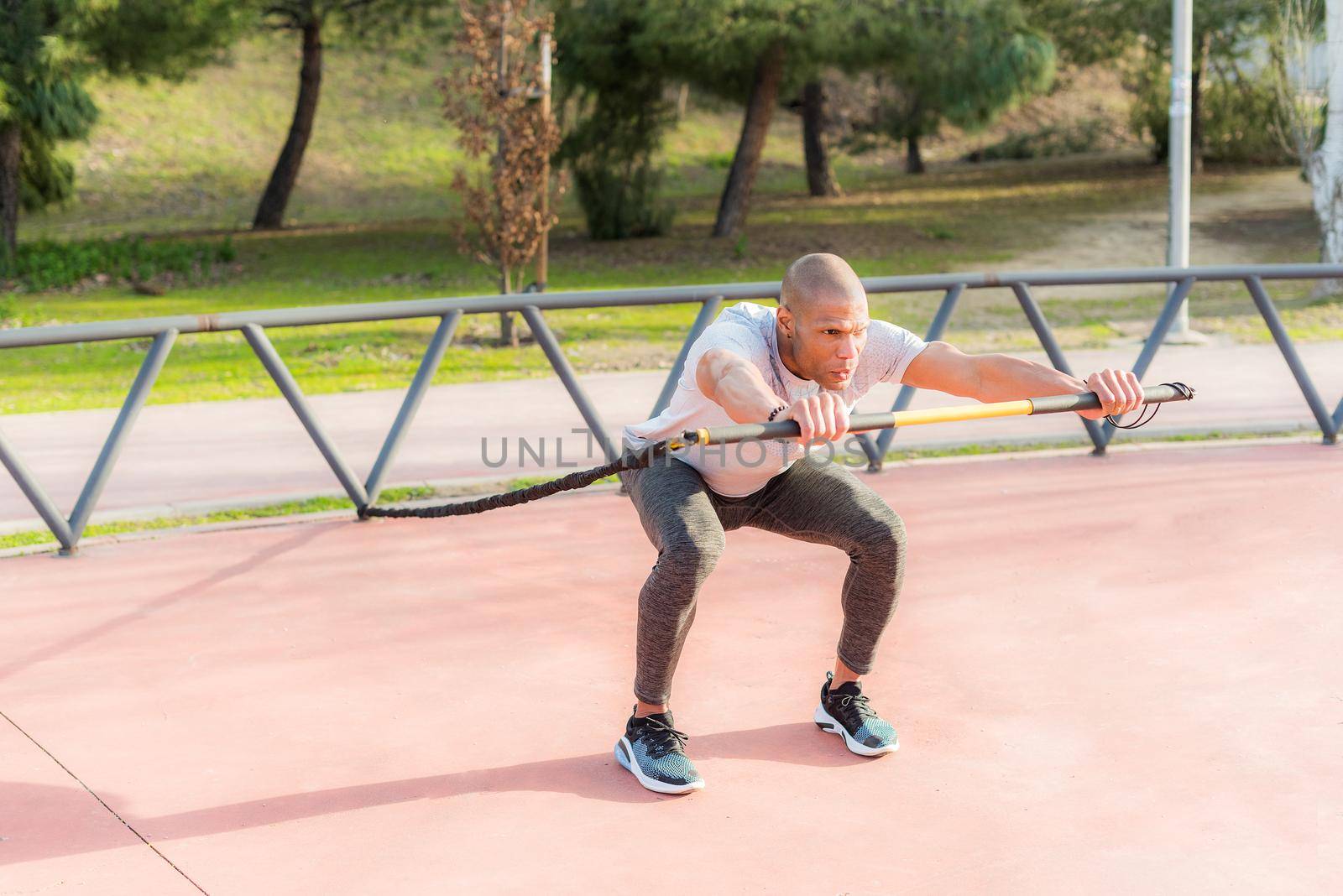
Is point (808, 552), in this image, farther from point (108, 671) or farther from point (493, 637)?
point (108, 671)

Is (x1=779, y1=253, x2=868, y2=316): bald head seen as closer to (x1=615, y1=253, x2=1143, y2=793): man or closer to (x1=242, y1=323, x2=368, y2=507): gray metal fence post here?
(x1=615, y1=253, x2=1143, y2=793): man

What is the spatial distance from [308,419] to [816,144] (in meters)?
21.4

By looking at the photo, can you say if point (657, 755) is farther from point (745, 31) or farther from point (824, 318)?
point (745, 31)

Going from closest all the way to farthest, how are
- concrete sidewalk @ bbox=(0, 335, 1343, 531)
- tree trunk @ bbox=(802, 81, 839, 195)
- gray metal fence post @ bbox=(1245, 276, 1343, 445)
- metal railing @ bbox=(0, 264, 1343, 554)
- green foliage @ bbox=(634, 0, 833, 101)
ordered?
metal railing @ bbox=(0, 264, 1343, 554)
concrete sidewalk @ bbox=(0, 335, 1343, 531)
gray metal fence post @ bbox=(1245, 276, 1343, 445)
green foliage @ bbox=(634, 0, 833, 101)
tree trunk @ bbox=(802, 81, 839, 195)

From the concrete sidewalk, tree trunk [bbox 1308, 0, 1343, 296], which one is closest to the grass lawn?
tree trunk [bbox 1308, 0, 1343, 296]

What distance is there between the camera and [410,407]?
6.93 metres

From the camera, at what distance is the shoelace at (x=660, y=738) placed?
3979 mm

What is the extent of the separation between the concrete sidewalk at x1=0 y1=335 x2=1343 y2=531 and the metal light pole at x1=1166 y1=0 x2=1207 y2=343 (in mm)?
1668

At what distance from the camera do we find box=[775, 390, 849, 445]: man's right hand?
3451 mm

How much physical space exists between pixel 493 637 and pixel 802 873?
6.45ft

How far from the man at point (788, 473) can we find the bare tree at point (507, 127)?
9211 mm

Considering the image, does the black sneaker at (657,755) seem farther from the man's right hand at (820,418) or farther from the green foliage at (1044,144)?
the green foliage at (1044,144)

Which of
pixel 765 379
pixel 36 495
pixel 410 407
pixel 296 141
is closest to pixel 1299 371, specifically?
pixel 410 407

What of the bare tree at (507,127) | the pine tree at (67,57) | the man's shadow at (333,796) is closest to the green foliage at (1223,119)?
the pine tree at (67,57)
